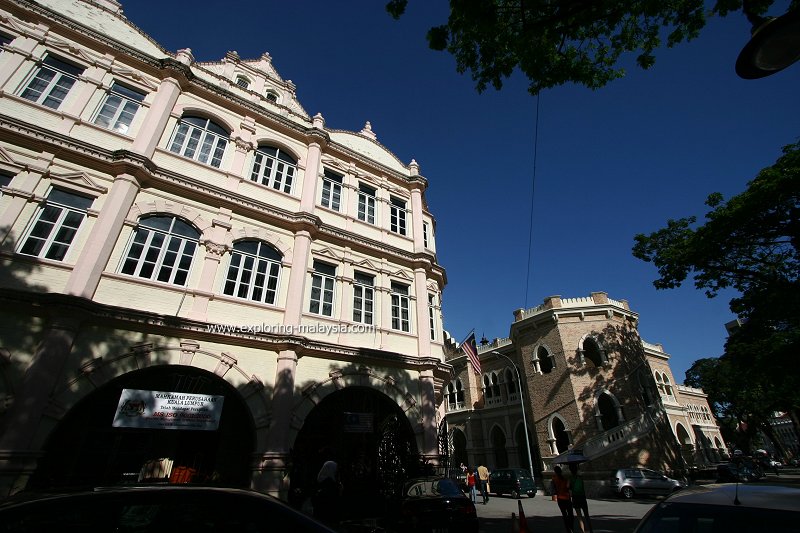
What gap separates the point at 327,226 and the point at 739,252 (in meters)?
20.4

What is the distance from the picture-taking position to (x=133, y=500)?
108 inches

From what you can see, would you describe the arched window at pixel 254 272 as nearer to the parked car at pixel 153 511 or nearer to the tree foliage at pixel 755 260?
the parked car at pixel 153 511

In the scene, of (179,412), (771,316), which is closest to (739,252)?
(771,316)

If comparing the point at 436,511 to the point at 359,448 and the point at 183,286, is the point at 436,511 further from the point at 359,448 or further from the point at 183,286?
the point at 183,286

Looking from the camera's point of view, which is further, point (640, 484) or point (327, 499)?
point (640, 484)

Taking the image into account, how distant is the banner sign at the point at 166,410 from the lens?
8391 mm

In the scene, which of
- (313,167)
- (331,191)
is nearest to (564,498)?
(331,191)

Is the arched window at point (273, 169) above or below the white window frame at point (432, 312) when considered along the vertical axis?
above

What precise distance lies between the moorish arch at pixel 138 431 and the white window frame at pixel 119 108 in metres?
7.34

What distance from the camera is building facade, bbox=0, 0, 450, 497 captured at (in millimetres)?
8500

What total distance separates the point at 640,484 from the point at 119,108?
2776 centimetres

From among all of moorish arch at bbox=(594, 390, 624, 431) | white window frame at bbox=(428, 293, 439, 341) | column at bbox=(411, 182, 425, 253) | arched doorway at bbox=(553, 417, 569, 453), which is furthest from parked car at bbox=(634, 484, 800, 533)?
arched doorway at bbox=(553, 417, 569, 453)

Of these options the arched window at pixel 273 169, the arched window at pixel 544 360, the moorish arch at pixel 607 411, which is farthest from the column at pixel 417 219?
the moorish arch at pixel 607 411

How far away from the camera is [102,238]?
929cm
